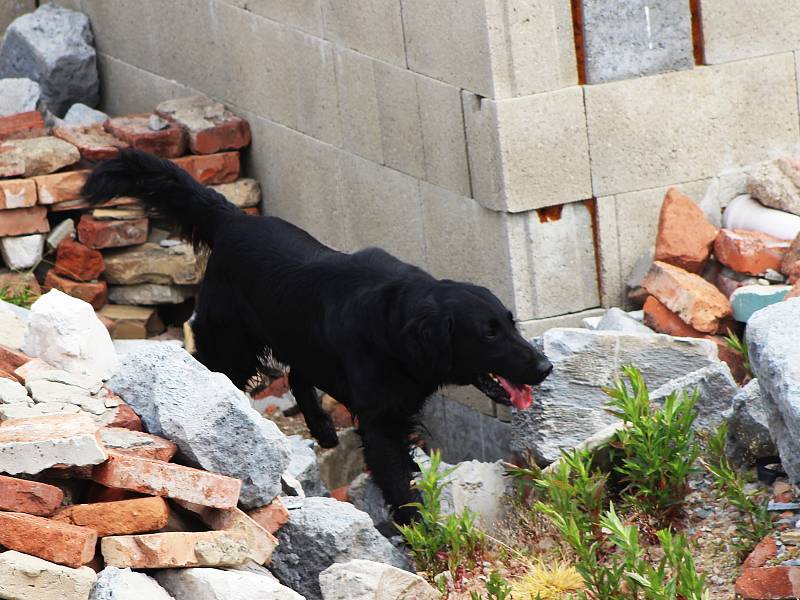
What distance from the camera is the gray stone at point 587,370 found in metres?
5.52

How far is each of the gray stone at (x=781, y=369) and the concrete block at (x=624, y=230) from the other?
82.9 inches

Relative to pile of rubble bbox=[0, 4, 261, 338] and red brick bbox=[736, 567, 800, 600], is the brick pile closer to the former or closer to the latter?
red brick bbox=[736, 567, 800, 600]

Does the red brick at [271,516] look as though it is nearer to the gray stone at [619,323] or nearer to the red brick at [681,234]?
the gray stone at [619,323]

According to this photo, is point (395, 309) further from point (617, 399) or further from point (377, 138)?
point (377, 138)

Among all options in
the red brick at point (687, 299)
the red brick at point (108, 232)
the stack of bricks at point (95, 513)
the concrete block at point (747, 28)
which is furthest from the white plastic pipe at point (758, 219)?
the red brick at point (108, 232)

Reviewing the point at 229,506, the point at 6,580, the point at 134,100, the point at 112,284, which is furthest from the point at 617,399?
the point at 134,100

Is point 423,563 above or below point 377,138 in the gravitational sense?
below

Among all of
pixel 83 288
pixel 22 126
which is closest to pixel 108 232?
pixel 83 288

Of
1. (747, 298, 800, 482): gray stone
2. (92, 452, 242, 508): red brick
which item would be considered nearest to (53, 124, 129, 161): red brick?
(92, 452, 242, 508): red brick

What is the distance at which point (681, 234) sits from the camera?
6309 millimetres

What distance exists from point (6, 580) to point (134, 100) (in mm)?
6519

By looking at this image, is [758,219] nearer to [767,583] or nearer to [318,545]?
[767,583]

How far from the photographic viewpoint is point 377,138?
700 cm

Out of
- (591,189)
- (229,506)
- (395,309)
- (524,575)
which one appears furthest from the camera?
(591,189)
